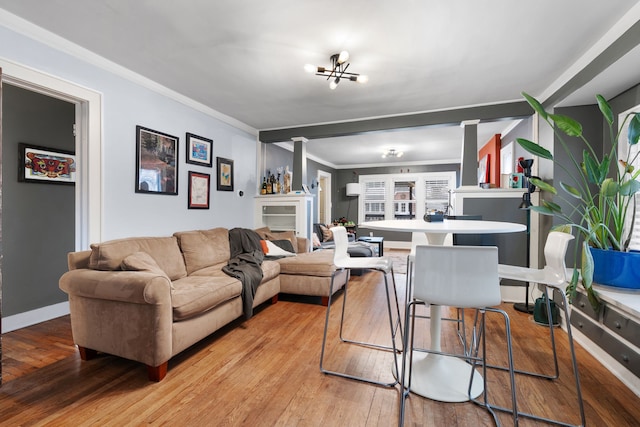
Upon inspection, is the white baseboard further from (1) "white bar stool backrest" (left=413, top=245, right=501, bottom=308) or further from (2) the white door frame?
(1) "white bar stool backrest" (left=413, top=245, right=501, bottom=308)

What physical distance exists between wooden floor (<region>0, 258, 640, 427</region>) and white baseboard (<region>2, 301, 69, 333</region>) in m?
0.16

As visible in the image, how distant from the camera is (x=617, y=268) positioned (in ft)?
6.76

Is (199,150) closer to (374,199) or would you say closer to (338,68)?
(338,68)

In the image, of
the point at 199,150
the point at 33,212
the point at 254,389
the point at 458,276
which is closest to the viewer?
the point at 458,276

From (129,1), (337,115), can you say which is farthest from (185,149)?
(337,115)

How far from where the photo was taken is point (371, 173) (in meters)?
8.45

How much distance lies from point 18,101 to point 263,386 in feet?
11.4

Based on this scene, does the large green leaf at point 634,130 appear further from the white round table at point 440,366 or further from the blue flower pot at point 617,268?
the white round table at point 440,366

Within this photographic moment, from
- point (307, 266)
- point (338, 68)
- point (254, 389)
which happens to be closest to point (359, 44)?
point (338, 68)

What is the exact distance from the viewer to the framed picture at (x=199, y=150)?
359 centimetres

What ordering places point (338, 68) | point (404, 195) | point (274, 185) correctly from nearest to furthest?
1. point (338, 68)
2. point (274, 185)
3. point (404, 195)

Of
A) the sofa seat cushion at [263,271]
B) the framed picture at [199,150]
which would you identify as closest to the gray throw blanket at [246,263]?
the sofa seat cushion at [263,271]

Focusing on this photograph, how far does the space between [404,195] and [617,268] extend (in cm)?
620

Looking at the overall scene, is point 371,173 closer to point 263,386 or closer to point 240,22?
point 240,22
